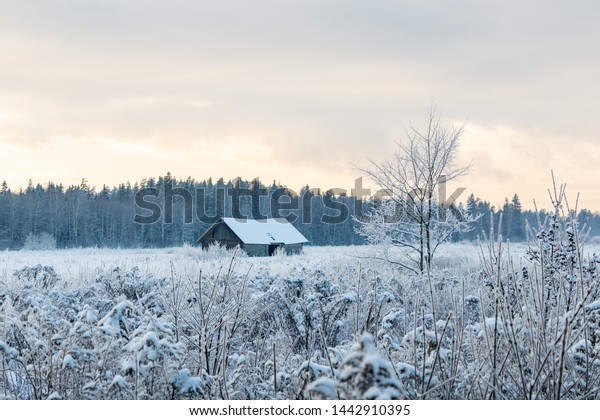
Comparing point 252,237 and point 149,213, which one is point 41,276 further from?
point 149,213

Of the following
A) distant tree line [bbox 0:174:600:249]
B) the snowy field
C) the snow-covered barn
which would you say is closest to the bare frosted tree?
the snowy field

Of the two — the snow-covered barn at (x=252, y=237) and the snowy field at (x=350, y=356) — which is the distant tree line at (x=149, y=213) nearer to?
the snow-covered barn at (x=252, y=237)

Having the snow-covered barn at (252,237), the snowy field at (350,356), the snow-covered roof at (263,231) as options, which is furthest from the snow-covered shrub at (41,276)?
the snow-covered roof at (263,231)

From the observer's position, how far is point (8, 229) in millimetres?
54312

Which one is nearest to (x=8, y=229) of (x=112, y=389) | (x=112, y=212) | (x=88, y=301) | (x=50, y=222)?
(x=50, y=222)

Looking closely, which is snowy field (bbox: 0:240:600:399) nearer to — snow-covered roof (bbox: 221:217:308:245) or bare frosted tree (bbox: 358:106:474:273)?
bare frosted tree (bbox: 358:106:474:273)

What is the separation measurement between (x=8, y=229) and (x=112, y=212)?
11270 mm

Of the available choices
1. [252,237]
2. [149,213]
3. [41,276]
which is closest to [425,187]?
[41,276]

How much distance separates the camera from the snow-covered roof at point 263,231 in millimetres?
35062

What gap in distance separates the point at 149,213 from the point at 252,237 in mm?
32741

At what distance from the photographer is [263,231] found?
3778 centimetres

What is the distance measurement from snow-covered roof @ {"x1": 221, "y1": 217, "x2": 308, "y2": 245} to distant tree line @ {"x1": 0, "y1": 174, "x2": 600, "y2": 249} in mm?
10468

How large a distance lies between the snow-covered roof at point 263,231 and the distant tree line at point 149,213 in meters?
10.5
